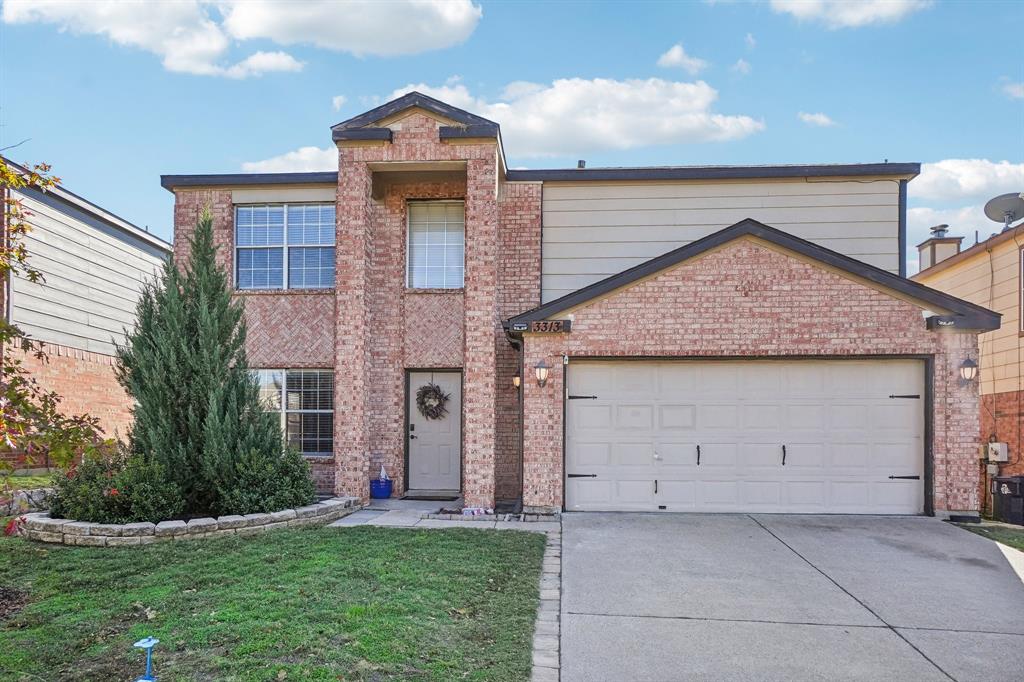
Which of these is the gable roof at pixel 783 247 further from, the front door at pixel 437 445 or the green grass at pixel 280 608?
the green grass at pixel 280 608

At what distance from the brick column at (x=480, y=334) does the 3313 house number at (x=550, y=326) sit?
74cm

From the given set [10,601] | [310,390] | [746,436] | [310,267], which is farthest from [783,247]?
[10,601]

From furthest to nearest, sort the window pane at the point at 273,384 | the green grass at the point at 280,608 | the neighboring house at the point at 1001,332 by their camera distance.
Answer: the neighboring house at the point at 1001,332
the window pane at the point at 273,384
the green grass at the point at 280,608

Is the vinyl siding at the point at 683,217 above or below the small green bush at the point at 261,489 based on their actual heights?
above

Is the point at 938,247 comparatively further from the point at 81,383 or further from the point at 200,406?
the point at 81,383

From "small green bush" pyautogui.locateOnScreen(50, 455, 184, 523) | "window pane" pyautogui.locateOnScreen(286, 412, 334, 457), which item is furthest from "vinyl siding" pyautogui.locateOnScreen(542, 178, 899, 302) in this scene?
"small green bush" pyautogui.locateOnScreen(50, 455, 184, 523)

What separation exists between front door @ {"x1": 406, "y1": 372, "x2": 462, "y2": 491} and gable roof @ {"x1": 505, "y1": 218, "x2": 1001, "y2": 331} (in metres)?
2.47

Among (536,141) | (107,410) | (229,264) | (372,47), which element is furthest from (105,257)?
(536,141)

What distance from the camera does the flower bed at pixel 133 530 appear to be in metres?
8.03

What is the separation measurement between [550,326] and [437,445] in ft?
11.0

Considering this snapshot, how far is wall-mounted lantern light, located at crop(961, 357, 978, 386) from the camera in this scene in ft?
31.2

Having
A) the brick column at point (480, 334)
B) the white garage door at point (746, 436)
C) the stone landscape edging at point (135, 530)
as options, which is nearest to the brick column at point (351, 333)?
the brick column at point (480, 334)

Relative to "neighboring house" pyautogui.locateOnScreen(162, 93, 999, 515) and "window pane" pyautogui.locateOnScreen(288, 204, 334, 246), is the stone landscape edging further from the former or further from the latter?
"window pane" pyautogui.locateOnScreen(288, 204, 334, 246)

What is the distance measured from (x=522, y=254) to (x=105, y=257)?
10.5 metres
